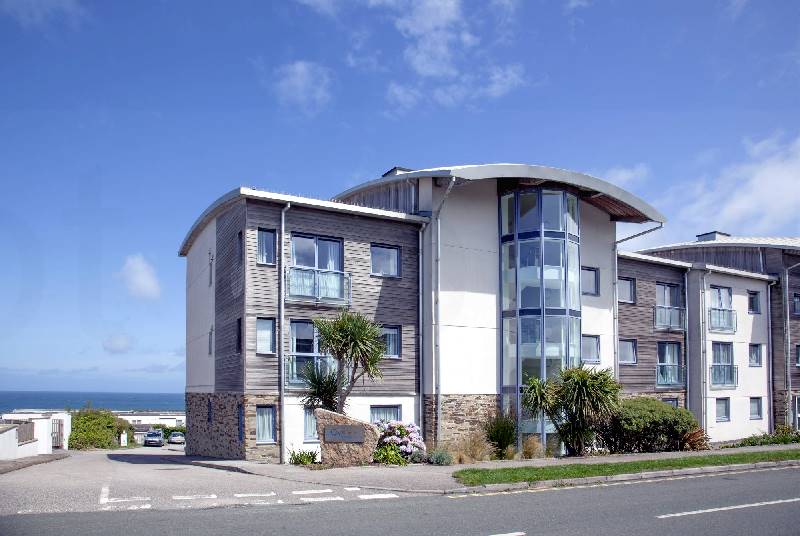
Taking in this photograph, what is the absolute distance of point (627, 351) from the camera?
3023 centimetres

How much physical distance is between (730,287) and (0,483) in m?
28.8

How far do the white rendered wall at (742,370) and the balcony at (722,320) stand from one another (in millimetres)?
248

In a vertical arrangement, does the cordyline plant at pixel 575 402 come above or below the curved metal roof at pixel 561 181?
below

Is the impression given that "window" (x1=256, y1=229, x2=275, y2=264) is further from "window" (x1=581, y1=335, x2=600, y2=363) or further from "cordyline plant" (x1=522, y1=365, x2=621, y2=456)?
"window" (x1=581, y1=335, x2=600, y2=363)

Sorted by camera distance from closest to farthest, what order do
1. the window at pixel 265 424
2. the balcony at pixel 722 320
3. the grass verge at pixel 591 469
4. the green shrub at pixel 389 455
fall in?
the grass verge at pixel 591 469 → the green shrub at pixel 389 455 → the window at pixel 265 424 → the balcony at pixel 722 320

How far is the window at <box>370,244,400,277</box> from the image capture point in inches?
945

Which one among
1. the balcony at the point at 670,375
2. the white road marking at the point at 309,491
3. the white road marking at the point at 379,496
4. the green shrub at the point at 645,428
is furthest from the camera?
the balcony at the point at 670,375

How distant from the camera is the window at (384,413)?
2339cm

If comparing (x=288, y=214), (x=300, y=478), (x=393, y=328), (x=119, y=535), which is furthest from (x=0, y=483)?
(x=393, y=328)

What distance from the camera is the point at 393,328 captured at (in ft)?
79.3

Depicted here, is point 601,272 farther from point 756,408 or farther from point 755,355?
point 756,408

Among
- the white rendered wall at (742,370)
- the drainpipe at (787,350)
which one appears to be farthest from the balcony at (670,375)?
the drainpipe at (787,350)

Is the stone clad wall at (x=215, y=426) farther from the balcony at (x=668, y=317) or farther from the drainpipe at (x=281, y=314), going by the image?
the balcony at (x=668, y=317)

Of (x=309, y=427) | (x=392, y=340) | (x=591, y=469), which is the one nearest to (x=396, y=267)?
(x=392, y=340)
